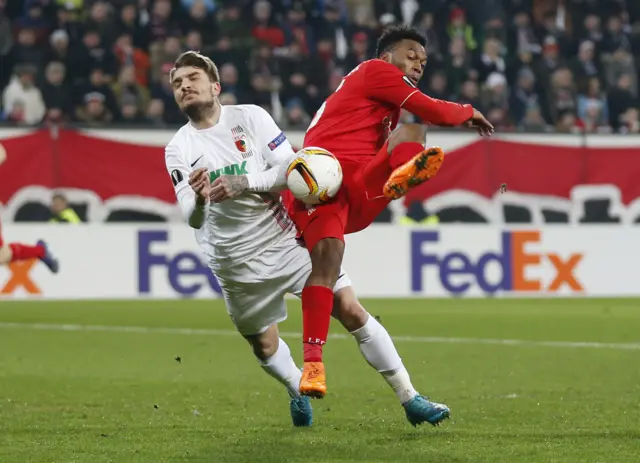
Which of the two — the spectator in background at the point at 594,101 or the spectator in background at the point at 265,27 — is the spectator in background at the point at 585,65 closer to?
the spectator in background at the point at 594,101

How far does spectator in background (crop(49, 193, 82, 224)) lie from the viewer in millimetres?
15648

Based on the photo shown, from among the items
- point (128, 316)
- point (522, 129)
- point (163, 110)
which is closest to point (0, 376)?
point (128, 316)

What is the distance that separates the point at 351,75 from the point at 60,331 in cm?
624

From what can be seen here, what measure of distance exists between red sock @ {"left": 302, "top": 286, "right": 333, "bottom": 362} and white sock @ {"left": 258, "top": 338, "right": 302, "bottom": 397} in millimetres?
626

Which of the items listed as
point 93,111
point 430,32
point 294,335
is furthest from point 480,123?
point 430,32

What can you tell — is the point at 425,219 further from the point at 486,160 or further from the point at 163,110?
the point at 163,110

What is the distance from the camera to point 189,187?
597 cm

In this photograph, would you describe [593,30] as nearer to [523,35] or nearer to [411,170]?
[523,35]

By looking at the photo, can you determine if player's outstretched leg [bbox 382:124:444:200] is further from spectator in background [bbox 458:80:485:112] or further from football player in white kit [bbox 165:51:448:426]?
spectator in background [bbox 458:80:485:112]

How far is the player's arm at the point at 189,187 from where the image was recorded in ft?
18.4

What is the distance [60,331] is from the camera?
12078 millimetres

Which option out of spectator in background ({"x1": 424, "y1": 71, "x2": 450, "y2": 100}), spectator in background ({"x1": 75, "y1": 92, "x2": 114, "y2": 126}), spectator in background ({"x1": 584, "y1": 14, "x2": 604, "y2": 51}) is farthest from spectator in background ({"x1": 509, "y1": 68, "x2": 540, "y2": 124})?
spectator in background ({"x1": 75, "y1": 92, "x2": 114, "y2": 126})

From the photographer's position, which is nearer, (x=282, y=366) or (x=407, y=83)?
(x=407, y=83)

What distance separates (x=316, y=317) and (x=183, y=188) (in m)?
0.84
